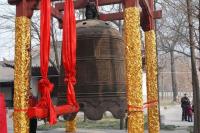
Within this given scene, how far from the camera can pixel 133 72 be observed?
4.67 metres

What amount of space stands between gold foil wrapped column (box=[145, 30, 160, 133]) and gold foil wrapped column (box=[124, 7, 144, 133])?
1.75 metres

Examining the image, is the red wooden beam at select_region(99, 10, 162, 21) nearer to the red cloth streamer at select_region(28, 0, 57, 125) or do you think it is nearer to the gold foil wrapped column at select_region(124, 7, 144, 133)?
the gold foil wrapped column at select_region(124, 7, 144, 133)

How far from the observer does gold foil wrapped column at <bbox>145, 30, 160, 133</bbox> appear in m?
6.40

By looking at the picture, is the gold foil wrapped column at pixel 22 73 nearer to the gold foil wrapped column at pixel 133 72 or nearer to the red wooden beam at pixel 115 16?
the gold foil wrapped column at pixel 133 72

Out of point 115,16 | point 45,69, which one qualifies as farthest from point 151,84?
point 45,69

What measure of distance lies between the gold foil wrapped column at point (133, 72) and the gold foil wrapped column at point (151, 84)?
5.73ft

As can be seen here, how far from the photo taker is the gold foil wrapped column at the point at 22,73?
184 inches

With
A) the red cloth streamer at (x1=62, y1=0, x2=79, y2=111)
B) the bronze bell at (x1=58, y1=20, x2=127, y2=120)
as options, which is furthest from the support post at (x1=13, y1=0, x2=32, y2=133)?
the bronze bell at (x1=58, y1=20, x2=127, y2=120)

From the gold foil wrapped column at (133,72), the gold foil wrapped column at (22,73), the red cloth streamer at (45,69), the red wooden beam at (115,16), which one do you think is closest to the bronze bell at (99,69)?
the gold foil wrapped column at (133,72)

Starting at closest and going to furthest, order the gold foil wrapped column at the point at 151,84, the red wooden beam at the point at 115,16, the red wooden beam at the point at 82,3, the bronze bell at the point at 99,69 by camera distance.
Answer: the bronze bell at the point at 99,69, the red wooden beam at the point at 82,3, the gold foil wrapped column at the point at 151,84, the red wooden beam at the point at 115,16

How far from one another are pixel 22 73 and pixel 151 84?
2.52m

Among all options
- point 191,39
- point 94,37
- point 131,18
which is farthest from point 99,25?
point 191,39

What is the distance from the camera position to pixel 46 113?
4.13 meters

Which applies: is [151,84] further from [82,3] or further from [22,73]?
[22,73]
